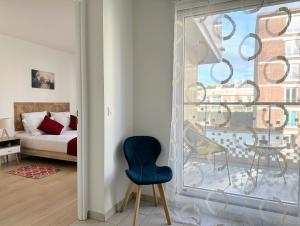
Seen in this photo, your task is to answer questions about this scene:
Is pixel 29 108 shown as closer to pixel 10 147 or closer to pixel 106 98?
pixel 10 147

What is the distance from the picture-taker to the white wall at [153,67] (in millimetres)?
2443

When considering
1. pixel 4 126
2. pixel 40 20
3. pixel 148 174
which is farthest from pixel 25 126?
pixel 148 174

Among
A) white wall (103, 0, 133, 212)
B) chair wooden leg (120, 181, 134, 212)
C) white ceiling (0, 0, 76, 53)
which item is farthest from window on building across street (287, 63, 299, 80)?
white ceiling (0, 0, 76, 53)

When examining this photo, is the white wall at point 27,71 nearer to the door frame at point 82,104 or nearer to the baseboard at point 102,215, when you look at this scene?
the door frame at point 82,104

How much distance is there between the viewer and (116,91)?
7.76 ft

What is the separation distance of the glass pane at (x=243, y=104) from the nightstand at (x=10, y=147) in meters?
3.39

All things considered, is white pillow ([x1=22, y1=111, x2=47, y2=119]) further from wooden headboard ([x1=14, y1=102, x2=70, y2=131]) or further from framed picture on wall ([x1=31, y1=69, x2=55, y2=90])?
framed picture on wall ([x1=31, y1=69, x2=55, y2=90])

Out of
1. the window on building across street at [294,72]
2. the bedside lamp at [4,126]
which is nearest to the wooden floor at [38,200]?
the bedside lamp at [4,126]

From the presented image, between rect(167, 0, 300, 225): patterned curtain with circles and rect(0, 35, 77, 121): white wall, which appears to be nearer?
rect(167, 0, 300, 225): patterned curtain with circles

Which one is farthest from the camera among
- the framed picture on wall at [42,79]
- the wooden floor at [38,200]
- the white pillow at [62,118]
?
the white pillow at [62,118]

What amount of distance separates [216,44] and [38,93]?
169 inches

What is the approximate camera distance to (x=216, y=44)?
6.87 ft

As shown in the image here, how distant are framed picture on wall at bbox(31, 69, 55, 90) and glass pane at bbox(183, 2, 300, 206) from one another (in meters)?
3.92

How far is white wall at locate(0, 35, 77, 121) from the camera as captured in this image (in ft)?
14.0
